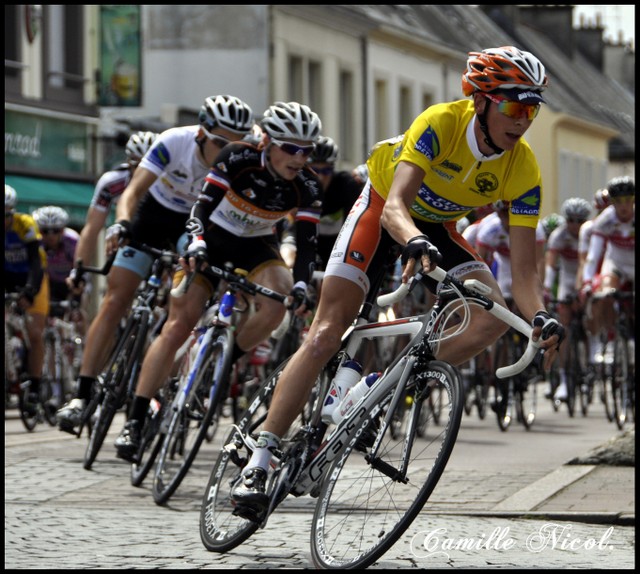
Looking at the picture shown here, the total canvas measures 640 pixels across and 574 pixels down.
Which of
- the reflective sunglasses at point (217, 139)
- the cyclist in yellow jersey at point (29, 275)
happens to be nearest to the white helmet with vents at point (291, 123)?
the reflective sunglasses at point (217, 139)

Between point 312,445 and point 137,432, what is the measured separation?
2607 millimetres

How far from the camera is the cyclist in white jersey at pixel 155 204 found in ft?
31.7

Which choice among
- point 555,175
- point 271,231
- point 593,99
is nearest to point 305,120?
point 271,231

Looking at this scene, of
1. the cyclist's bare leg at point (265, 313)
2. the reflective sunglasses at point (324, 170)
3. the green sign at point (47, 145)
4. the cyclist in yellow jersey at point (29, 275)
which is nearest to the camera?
the cyclist's bare leg at point (265, 313)

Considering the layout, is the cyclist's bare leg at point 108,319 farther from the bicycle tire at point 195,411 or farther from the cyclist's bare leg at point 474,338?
the cyclist's bare leg at point 474,338

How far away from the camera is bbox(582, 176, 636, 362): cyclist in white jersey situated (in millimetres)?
14766

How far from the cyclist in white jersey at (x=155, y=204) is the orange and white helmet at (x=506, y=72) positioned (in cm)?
Result: 321

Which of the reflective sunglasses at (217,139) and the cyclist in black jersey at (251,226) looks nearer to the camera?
the cyclist in black jersey at (251,226)

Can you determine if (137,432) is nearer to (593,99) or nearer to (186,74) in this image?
(186,74)

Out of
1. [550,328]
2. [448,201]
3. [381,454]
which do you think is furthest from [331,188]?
[550,328]

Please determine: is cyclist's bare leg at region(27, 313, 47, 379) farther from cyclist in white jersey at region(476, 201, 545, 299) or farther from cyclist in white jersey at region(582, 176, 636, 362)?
cyclist in white jersey at region(582, 176, 636, 362)

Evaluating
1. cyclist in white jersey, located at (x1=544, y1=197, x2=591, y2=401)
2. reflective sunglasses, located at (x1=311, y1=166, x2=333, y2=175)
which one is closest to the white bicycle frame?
reflective sunglasses, located at (x1=311, y1=166, x2=333, y2=175)

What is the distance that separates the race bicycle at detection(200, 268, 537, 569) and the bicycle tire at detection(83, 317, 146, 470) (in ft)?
11.2

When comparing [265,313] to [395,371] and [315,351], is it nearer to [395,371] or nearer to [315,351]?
[315,351]
